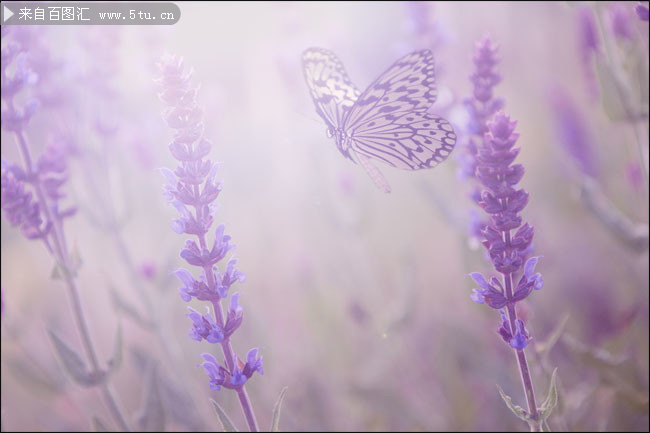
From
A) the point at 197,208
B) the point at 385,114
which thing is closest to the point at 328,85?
the point at 385,114

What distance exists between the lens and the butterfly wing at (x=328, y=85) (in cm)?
194

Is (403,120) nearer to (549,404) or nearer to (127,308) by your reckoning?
(549,404)

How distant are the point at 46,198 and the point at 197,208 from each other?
1.10 metres

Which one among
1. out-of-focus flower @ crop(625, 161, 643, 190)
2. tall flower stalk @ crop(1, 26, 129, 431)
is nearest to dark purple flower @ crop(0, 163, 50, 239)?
tall flower stalk @ crop(1, 26, 129, 431)

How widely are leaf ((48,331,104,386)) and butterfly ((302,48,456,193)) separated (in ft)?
4.28

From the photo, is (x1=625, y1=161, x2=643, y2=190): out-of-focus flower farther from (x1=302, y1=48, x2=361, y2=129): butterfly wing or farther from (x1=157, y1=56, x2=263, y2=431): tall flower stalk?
(x1=157, y1=56, x2=263, y2=431): tall flower stalk

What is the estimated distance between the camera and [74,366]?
217 cm

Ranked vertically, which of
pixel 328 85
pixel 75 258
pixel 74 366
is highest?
pixel 328 85

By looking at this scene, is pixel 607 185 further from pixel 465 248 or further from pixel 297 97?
pixel 297 97

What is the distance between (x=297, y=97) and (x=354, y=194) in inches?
29.5

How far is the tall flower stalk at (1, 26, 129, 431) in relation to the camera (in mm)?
1963

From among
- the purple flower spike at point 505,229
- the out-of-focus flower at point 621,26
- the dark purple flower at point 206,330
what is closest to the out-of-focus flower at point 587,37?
the out-of-focus flower at point 621,26

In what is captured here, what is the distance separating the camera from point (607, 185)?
3402 mm

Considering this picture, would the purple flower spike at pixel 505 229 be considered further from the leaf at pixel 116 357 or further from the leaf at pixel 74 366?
the leaf at pixel 74 366
